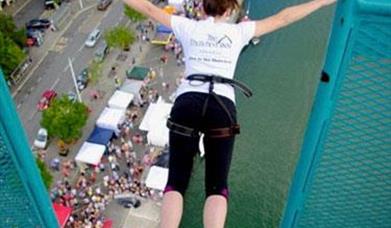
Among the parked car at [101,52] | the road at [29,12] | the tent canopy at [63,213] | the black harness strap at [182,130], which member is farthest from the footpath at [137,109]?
the black harness strap at [182,130]

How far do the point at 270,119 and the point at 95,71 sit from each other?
721 centimetres

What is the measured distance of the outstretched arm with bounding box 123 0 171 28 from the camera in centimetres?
376

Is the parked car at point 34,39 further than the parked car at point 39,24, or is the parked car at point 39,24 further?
the parked car at point 39,24

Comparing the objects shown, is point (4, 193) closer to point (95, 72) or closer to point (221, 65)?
point (221, 65)

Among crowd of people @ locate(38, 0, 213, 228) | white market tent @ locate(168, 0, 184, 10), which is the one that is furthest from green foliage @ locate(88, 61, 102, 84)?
white market tent @ locate(168, 0, 184, 10)

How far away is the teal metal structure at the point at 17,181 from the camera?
12.3ft

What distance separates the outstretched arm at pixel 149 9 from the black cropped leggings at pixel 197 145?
0.61 m

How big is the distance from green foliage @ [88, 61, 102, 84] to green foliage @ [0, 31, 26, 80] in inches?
106

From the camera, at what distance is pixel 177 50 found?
21.5m

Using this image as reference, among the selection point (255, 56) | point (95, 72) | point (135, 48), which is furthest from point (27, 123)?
point (255, 56)

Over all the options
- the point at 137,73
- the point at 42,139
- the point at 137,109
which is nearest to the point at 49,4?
the point at 137,73

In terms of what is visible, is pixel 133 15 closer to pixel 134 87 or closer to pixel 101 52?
pixel 101 52

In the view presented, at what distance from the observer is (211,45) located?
380 cm

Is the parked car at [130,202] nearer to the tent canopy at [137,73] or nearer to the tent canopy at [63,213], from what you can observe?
the tent canopy at [63,213]
